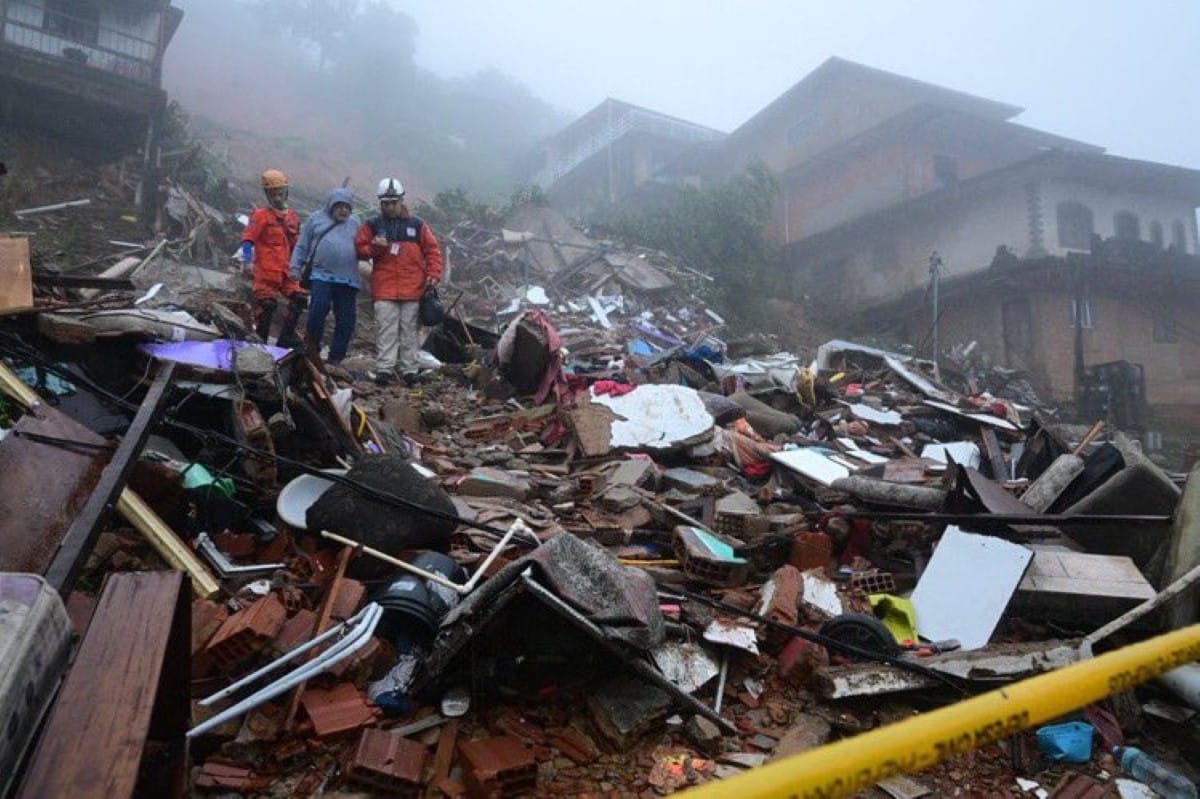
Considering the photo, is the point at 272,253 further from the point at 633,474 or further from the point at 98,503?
the point at 98,503

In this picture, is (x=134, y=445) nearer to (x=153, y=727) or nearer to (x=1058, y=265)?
(x=153, y=727)

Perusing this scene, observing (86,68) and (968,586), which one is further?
(86,68)

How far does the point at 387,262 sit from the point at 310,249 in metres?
0.73

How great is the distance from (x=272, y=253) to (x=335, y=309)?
771 mm


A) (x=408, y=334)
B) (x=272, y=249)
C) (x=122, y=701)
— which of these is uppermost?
(x=272, y=249)

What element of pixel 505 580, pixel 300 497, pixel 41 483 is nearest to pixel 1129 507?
pixel 505 580

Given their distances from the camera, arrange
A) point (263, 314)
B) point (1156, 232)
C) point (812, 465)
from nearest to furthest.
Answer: point (812, 465)
point (263, 314)
point (1156, 232)

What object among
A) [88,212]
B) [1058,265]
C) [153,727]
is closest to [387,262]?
[153,727]

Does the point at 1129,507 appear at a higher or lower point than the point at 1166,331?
lower

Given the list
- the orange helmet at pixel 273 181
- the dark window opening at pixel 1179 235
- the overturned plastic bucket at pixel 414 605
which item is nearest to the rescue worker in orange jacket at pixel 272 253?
the orange helmet at pixel 273 181

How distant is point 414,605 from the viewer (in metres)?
2.83

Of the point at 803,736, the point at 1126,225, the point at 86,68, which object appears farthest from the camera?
the point at 1126,225

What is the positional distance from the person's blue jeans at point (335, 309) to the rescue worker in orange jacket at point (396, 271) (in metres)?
0.27

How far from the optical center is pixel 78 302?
193 inches
